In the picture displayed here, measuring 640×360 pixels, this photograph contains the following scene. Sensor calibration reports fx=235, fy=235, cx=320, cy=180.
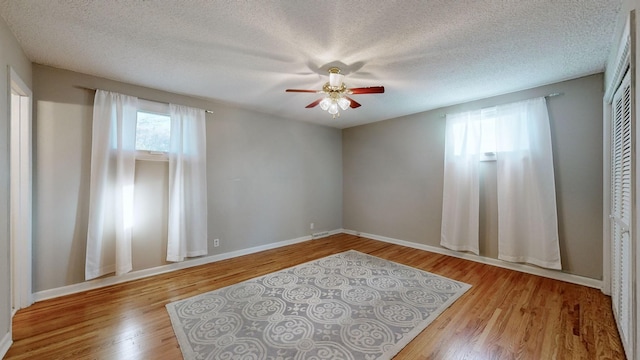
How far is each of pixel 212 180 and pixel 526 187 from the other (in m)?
4.61

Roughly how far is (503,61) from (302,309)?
10.9ft

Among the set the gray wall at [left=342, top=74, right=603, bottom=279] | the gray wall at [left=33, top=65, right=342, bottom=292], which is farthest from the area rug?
the gray wall at [left=342, top=74, right=603, bottom=279]

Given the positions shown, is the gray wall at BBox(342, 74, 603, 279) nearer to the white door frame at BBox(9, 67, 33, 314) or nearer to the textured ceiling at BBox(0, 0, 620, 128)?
the textured ceiling at BBox(0, 0, 620, 128)

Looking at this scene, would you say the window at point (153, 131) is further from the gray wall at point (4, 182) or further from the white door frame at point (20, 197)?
the gray wall at point (4, 182)

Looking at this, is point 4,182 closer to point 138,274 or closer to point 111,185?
point 111,185

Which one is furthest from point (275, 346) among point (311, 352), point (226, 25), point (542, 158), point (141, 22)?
Result: point (542, 158)

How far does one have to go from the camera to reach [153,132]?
3289 mm

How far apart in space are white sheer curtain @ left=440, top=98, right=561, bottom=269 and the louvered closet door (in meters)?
0.76

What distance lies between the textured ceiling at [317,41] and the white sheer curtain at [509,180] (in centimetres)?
54

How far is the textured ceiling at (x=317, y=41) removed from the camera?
173cm

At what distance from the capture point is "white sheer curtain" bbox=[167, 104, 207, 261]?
3.33 m

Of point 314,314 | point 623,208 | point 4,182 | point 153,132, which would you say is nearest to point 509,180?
point 623,208

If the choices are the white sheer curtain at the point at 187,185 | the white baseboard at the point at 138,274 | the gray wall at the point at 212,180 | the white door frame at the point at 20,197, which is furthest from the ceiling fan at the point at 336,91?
the white baseboard at the point at 138,274

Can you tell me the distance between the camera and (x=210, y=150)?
379 cm
